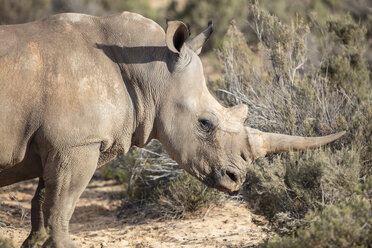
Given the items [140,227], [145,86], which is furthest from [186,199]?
[145,86]

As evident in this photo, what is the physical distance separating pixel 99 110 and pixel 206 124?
3.47 ft

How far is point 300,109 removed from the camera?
7.47 meters

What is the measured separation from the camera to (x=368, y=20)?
14930mm

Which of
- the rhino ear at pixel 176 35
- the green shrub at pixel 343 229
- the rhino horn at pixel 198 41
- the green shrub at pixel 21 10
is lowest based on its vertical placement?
the green shrub at pixel 21 10

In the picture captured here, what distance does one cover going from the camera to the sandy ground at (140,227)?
6598mm

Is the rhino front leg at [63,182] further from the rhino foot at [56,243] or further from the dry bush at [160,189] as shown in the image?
the dry bush at [160,189]

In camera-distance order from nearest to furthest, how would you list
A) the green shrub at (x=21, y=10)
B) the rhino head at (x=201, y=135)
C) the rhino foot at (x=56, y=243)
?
the rhino foot at (x=56, y=243) → the rhino head at (x=201, y=135) → the green shrub at (x=21, y=10)

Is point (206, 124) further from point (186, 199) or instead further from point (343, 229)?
point (186, 199)

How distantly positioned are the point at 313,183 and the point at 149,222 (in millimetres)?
2916

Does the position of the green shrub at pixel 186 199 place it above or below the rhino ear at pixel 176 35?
below

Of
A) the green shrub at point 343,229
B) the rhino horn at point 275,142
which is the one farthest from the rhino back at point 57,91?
the green shrub at point 343,229

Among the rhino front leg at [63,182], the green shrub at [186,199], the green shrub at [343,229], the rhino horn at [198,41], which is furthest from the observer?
the green shrub at [186,199]

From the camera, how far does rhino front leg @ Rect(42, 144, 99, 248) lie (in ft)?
16.3

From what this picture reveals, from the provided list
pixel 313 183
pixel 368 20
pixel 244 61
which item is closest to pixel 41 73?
pixel 313 183
